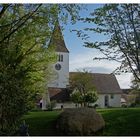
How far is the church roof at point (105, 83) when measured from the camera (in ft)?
38.7

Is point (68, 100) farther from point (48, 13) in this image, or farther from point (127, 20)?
point (127, 20)

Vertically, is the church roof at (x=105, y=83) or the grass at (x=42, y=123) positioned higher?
the church roof at (x=105, y=83)

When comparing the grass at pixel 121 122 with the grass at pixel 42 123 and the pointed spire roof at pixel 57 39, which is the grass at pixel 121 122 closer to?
→ the grass at pixel 42 123

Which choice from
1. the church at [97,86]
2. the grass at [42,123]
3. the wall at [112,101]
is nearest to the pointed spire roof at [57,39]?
the church at [97,86]

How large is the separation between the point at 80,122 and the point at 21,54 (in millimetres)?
3486

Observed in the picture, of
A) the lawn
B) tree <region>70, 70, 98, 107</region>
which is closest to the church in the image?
tree <region>70, 70, 98, 107</region>

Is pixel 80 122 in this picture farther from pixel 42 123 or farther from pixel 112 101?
pixel 42 123

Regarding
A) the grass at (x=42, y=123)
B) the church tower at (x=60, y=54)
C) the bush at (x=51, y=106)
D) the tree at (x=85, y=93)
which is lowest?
the grass at (x=42, y=123)

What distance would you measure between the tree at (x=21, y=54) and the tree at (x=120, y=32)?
117cm

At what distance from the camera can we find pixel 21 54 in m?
14.5

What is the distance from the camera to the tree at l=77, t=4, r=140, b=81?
10.9 meters

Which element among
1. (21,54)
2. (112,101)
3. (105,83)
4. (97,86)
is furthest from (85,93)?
(21,54)

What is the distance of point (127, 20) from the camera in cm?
1112

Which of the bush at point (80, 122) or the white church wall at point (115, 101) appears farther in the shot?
the white church wall at point (115, 101)
